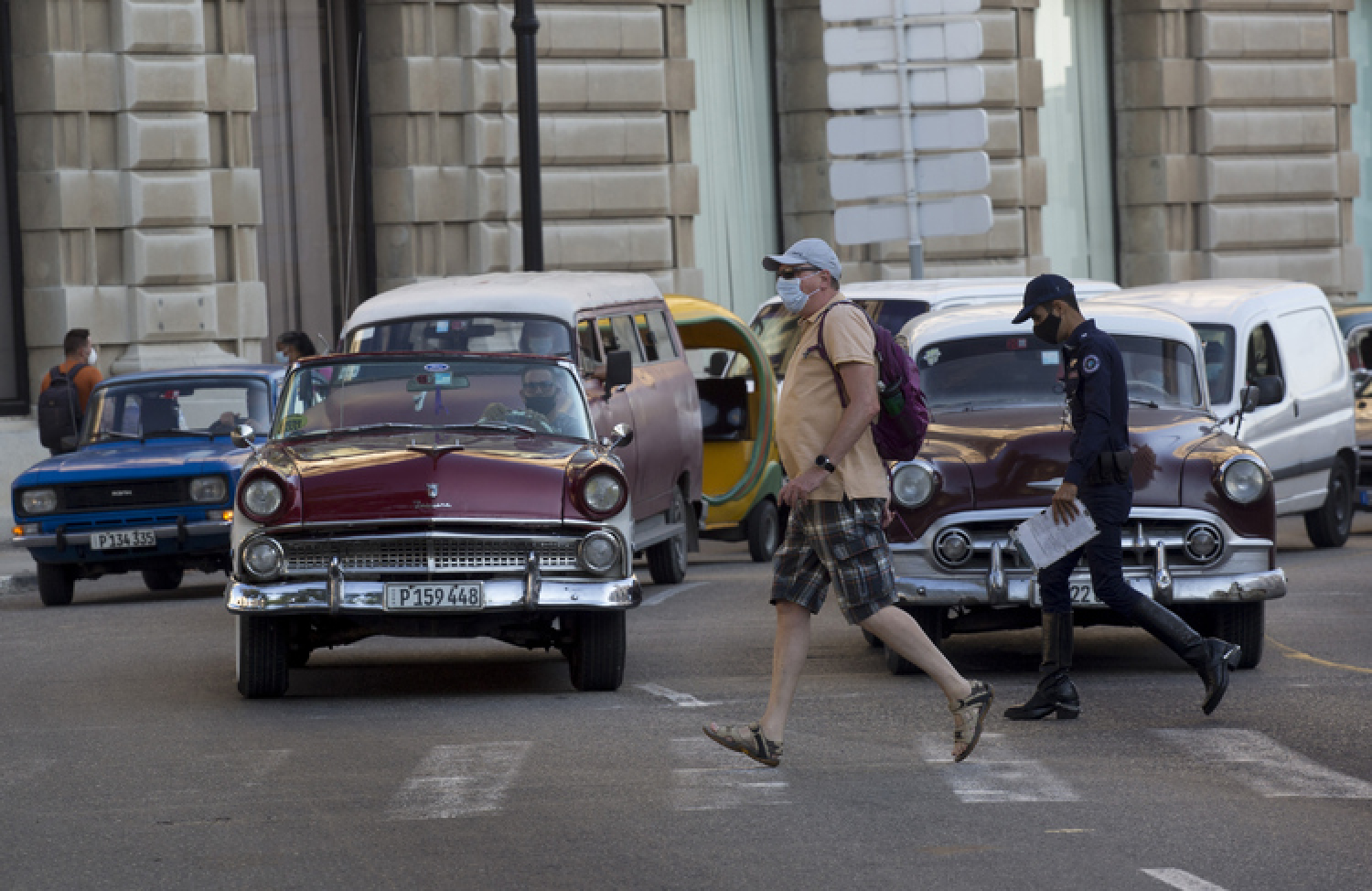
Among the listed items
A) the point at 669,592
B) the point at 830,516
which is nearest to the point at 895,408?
the point at 830,516

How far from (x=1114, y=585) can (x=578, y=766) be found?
2375mm

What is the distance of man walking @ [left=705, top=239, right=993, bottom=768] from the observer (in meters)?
8.48

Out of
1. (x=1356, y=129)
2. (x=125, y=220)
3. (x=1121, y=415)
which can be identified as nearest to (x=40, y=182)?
(x=125, y=220)

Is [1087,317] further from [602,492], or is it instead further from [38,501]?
[38,501]

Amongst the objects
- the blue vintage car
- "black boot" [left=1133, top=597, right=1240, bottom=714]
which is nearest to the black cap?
"black boot" [left=1133, top=597, right=1240, bottom=714]

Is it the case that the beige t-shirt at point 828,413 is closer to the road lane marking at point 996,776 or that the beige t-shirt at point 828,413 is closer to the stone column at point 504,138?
the road lane marking at point 996,776

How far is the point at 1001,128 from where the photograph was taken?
92.7 ft

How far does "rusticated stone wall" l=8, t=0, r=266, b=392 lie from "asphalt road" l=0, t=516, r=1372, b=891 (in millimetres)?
10609

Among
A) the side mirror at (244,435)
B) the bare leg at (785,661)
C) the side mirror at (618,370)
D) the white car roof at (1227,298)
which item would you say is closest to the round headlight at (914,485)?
the bare leg at (785,661)

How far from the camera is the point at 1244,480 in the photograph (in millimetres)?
10719

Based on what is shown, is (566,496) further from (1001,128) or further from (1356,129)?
(1356,129)

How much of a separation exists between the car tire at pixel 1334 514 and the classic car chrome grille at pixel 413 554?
9.54 m

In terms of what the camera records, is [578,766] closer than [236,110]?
Yes

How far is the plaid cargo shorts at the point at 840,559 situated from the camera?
8.57 meters
